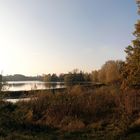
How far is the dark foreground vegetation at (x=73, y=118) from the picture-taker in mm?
12492

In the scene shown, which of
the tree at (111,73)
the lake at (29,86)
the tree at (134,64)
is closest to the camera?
the lake at (29,86)

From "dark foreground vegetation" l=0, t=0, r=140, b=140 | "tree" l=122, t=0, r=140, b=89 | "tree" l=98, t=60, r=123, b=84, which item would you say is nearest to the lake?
"dark foreground vegetation" l=0, t=0, r=140, b=140

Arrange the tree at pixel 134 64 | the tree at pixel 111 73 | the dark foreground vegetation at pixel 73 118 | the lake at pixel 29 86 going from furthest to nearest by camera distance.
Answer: the tree at pixel 111 73, the tree at pixel 134 64, the lake at pixel 29 86, the dark foreground vegetation at pixel 73 118

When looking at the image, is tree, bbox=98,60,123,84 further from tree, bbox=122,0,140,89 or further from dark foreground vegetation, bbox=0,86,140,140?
dark foreground vegetation, bbox=0,86,140,140

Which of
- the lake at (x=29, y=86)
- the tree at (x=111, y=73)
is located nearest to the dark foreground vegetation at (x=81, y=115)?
the lake at (x=29, y=86)

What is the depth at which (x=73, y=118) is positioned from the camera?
17547 millimetres

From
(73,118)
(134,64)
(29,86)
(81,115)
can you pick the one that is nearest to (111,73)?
(29,86)

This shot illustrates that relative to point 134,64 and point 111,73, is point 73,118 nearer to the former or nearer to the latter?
point 134,64

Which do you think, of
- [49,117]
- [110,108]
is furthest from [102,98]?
[49,117]

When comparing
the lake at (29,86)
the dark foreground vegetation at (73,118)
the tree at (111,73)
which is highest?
the tree at (111,73)

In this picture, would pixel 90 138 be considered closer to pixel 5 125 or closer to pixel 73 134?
pixel 73 134

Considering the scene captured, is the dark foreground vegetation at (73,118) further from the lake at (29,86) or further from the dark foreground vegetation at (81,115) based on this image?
the lake at (29,86)

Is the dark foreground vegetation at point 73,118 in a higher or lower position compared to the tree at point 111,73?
lower

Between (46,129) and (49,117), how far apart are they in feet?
10.4
